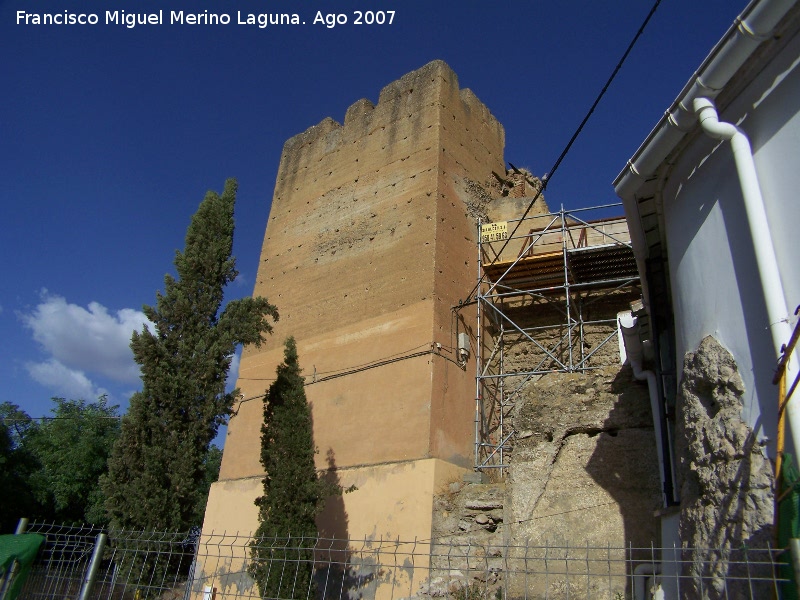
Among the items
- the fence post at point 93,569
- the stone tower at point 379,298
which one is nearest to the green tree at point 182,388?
the stone tower at point 379,298

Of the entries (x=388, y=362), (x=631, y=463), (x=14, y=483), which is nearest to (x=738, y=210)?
(x=631, y=463)

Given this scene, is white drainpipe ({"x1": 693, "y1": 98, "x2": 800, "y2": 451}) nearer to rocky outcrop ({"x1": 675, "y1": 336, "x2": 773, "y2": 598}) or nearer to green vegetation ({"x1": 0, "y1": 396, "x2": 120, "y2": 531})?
rocky outcrop ({"x1": 675, "y1": 336, "x2": 773, "y2": 598})

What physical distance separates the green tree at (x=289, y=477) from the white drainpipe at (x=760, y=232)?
6850mm

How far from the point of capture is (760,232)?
13.0 ft

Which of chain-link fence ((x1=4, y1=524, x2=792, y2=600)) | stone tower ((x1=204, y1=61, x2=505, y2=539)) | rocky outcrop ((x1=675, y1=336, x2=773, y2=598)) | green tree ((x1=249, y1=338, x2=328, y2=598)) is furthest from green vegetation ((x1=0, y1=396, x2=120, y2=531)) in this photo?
rocky outcrop ((x1=675, y1=336, x2=773, y2=598))

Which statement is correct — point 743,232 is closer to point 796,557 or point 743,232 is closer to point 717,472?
point 717,472

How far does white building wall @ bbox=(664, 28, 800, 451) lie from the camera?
12.9ft

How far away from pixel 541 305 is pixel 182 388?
7.89m

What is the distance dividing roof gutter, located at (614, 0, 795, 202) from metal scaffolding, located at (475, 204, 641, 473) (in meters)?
7.18

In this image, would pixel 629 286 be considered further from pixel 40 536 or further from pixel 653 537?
pixel 40 536

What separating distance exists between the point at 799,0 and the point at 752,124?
0.77m

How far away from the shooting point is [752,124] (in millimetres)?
4340

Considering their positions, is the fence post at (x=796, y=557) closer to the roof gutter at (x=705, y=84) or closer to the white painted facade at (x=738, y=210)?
the white painted facade at (x=738, y=210)

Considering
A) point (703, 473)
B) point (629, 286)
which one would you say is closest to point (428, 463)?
point (629, 286)
